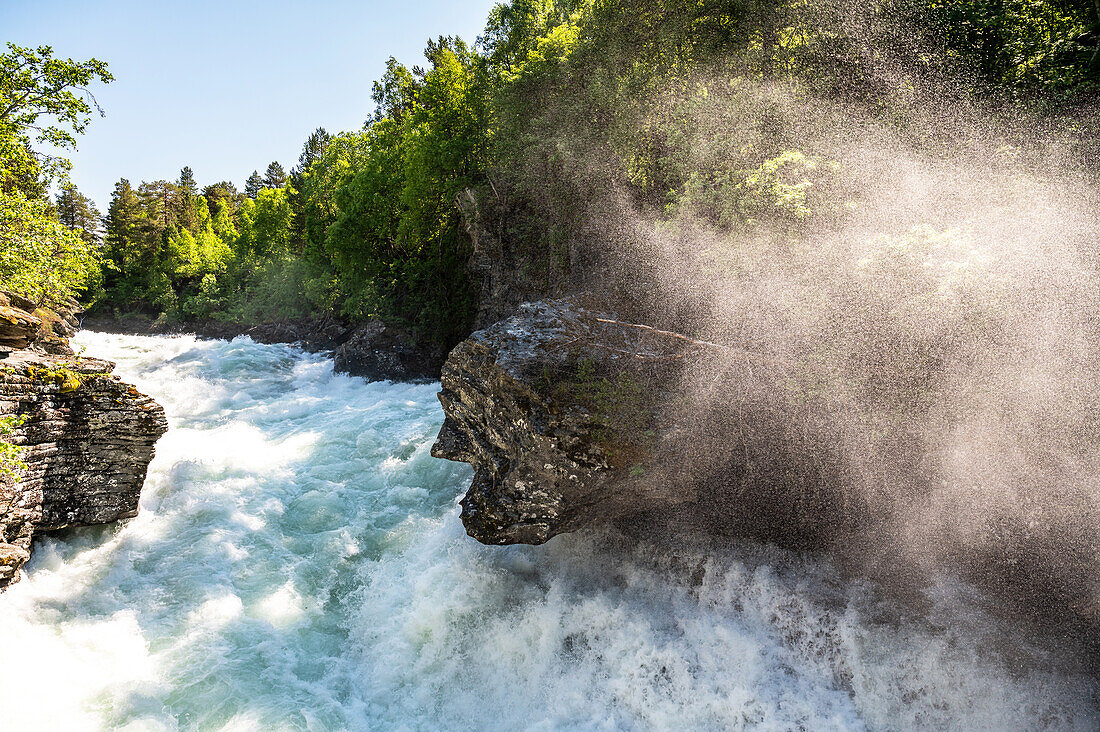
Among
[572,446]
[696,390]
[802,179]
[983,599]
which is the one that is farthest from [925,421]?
[572,446]

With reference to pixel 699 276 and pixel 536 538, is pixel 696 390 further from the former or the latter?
pixel 536 538

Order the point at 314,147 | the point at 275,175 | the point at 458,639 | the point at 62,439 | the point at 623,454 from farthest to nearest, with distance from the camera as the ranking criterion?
1. the point at 275,175
2. the point at 314,147
3. the point at 62,439
4. the point at 458,639
5. the point at 623,454

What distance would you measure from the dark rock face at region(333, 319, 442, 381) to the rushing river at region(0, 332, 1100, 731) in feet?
39.5

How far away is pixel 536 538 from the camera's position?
27.0 feet

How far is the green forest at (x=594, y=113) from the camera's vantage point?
795cm

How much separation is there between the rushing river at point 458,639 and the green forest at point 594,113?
5993 millimetres

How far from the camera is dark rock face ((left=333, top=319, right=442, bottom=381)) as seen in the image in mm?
23375

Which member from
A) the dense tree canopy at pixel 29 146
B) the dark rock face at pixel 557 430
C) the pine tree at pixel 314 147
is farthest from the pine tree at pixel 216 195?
the dark rock face at pixel 557 430

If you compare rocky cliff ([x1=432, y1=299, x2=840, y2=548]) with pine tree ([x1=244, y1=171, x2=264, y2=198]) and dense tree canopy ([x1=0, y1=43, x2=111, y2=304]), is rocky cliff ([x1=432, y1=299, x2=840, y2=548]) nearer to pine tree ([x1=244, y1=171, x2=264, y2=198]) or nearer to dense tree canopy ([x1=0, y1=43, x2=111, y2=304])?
dense tree canopy ([x1=0, y1=43, x2=111, y2=304])

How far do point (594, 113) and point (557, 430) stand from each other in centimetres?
1006

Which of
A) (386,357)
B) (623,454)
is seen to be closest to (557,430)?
(623,454)

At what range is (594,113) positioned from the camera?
1359 centimetres

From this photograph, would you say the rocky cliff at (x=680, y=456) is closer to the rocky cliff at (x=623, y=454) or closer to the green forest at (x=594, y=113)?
the rocky cliff at (x=623, y=454)

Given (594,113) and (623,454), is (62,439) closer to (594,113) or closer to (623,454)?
(623,454)
